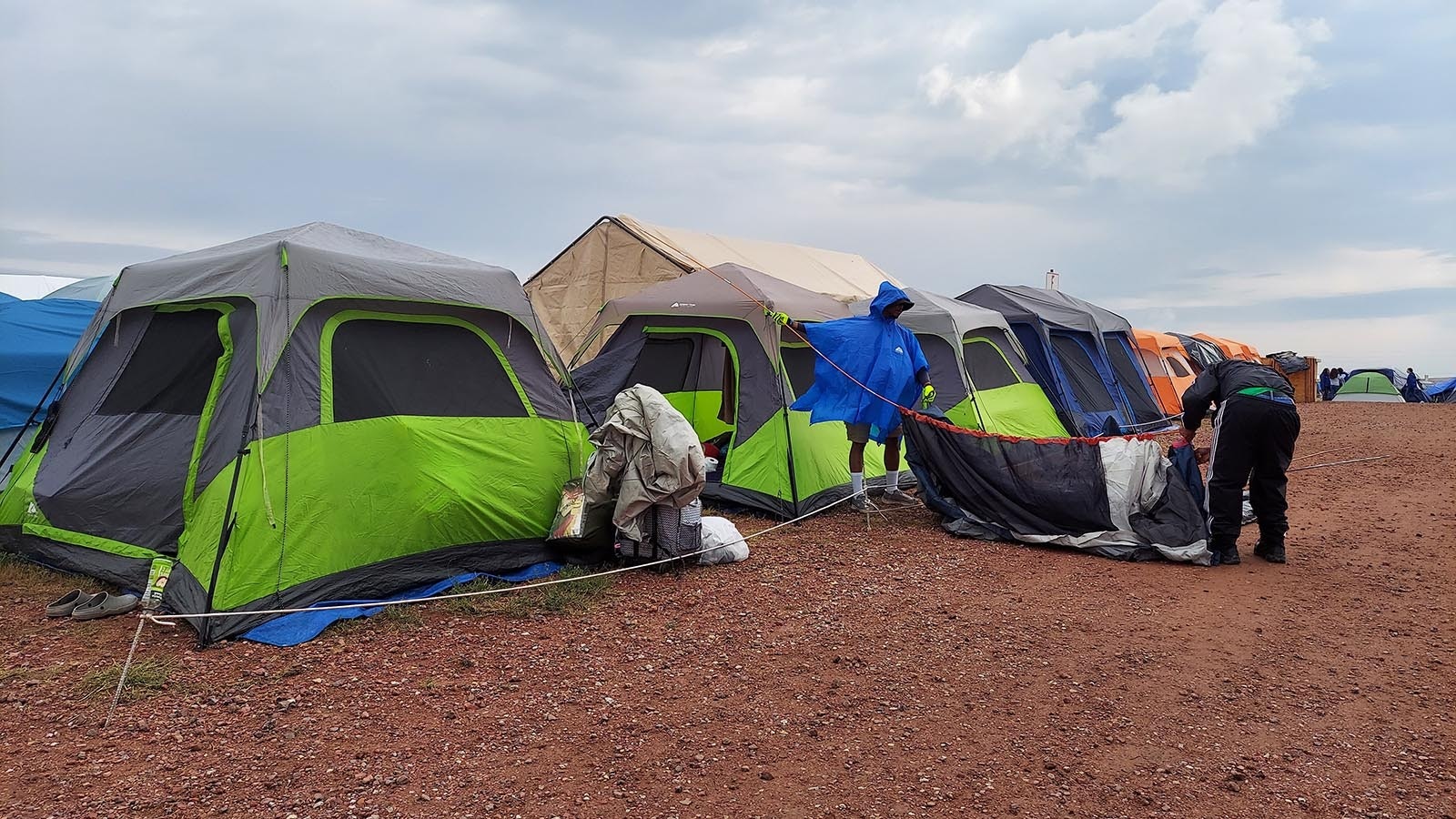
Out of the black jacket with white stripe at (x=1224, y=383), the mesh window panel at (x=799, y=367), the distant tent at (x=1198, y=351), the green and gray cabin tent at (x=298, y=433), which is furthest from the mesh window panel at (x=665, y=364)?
the distant tent at (x=1198, y=351)

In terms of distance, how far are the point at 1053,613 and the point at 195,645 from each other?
4653mm

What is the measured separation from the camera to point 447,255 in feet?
20.7

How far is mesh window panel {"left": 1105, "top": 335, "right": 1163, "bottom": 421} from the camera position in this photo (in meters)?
15.5

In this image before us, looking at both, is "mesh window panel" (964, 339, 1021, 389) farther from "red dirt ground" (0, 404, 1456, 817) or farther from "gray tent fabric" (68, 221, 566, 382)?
"gray tent fabric" (68, 221, 566, 382)

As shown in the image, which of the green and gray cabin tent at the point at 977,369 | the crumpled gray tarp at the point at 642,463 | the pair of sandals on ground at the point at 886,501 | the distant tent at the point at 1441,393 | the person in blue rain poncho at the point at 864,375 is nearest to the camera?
the crumpled gray tarp at the point at 642,463

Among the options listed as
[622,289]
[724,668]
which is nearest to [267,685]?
[724,668]

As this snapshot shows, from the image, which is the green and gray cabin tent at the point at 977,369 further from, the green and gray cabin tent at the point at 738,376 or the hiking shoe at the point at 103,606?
the hiking shoe at the point at 103,606

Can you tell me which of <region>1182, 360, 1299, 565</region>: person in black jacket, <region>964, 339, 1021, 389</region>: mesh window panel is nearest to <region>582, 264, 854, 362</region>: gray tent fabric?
<region>964, 339, 1021, 389</region>: mesh window panel

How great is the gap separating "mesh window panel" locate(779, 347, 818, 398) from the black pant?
3.46m

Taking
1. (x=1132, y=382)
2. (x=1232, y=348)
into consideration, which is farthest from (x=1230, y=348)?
(x=1132, y=382)

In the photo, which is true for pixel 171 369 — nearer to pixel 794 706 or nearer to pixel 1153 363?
pixel 794 706

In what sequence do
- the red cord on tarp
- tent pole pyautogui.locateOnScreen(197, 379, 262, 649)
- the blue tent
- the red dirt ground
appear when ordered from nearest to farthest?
the red dirt ground
tent pole pyautogui.locateOnScreen(197, 379, 262, 649)
the red cord on tarp
the blue tent

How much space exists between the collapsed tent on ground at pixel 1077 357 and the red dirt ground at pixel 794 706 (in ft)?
23.4

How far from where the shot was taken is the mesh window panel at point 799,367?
26.9 feet
